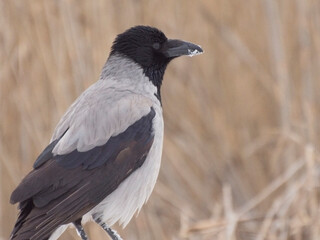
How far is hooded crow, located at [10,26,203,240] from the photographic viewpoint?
3.68 meters

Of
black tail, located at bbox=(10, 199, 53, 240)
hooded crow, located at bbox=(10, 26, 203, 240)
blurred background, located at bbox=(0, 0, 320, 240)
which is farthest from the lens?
blurred background, located at bbox=(0, 0, 320, 240)

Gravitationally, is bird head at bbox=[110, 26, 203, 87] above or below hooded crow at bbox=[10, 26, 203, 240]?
above

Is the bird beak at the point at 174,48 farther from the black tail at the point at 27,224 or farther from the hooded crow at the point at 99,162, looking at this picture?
the black tail at the point at 27,224

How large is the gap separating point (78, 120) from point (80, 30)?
1409mm

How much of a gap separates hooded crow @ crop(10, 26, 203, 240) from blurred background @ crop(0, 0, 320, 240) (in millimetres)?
1030

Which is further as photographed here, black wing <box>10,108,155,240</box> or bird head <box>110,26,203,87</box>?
bird head <box>110,26,203,87</box>

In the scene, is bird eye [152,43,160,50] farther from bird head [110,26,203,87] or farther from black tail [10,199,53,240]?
black tail [10,199,53,240]

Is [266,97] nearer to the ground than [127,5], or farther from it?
nearer to the ground

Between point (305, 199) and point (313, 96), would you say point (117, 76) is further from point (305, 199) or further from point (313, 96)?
point (313, 96)

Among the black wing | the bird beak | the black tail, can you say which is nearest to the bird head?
the bird beak

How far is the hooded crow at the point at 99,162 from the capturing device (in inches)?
145

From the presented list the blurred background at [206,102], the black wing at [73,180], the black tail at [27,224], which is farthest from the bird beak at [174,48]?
the black tail at [27,224]

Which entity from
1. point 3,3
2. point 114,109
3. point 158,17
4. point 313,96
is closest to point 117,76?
point 114,109

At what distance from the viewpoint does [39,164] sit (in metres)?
3.85
